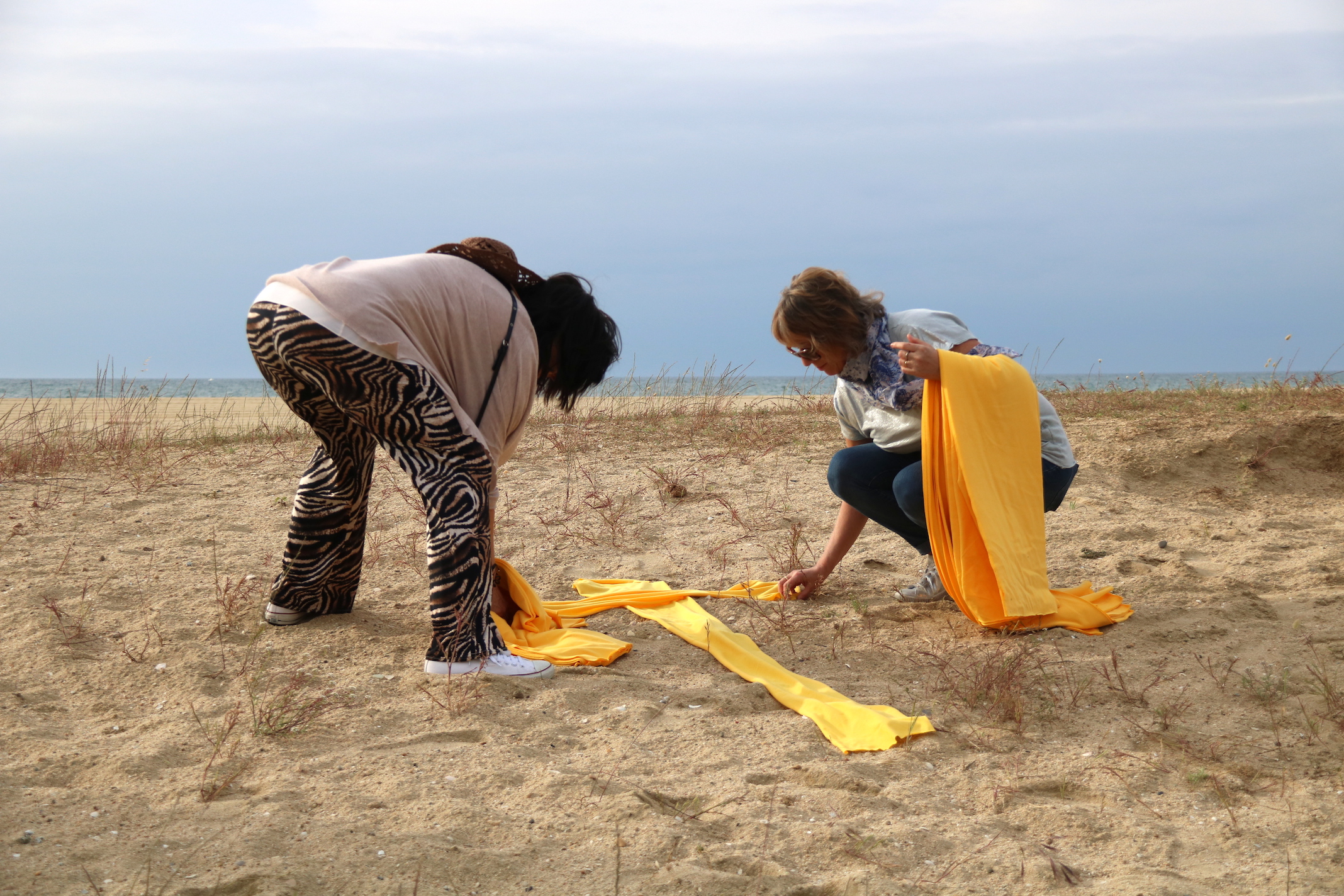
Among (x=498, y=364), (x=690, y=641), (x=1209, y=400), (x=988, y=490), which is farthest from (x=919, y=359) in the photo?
(x=1209, y=400)

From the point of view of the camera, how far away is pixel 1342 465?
5.25 metres

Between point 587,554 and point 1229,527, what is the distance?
10.4 ft

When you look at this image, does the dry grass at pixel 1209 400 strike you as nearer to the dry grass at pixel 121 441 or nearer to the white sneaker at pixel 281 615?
the white sneaker at pixel 281 615

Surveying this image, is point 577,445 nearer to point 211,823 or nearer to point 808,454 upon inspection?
point 808,454

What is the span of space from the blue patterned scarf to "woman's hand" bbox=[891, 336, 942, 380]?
183mm

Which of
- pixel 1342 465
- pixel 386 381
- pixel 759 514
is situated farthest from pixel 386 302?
pixel 1342 465

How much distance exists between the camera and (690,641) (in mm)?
3311

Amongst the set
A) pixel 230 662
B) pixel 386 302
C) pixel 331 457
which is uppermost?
pixel 386 302

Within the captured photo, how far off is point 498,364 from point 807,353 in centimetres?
114

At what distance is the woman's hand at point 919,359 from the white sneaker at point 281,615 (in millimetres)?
2387

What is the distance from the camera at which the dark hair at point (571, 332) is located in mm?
3104

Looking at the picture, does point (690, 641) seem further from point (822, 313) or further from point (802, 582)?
point (822, 313)

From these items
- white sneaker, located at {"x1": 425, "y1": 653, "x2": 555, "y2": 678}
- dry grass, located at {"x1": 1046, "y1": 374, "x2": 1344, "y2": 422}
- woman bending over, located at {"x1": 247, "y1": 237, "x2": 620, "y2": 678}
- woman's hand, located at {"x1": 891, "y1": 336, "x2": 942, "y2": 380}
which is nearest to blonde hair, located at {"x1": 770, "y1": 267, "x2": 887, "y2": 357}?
woman's hand, located at {"x1": 891, "y1": 336, "x2": 942, "y2": 380}

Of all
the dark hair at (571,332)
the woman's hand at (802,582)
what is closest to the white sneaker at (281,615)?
the dark hair at (571,332)
